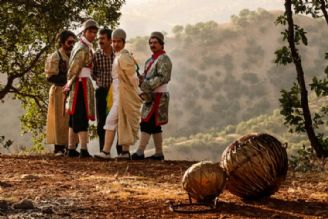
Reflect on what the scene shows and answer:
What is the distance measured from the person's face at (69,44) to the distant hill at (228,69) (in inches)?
3333

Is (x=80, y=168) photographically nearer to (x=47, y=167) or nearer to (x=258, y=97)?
(x=47, y=167)

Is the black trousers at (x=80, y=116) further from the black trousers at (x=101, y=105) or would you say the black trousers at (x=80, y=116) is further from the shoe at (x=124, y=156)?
the shoe at (x=124, y=156)

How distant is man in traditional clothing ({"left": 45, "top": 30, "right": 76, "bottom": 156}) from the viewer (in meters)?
10.7

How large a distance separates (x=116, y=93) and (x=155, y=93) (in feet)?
2.00

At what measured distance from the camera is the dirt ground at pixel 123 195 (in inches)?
190

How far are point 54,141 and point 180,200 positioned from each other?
5.94m

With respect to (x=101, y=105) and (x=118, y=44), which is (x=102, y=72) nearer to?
(x=101, y=105)

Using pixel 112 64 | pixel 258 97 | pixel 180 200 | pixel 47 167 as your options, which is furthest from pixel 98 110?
pixel 258 97

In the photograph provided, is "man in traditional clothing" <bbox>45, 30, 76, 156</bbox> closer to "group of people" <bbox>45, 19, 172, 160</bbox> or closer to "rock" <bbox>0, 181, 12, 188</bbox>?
"group of people" <bbox>45, 19, 172, 160</bbox>

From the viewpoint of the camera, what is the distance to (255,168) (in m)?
5.40

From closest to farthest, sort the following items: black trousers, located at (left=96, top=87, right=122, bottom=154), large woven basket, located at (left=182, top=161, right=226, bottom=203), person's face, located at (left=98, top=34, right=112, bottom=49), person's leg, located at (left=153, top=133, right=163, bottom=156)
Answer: large woven basket, located at (left=182, top=161, right=226, bottom=203)
person's leg, located at (left=153, top=133, right=163, bottom=156)
person's face, located at (left=98, top=34, right=112, bottom=49)
black trousers, located at (left=96, top=87, right=122, bottom=154)

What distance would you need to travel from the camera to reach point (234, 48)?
372ft

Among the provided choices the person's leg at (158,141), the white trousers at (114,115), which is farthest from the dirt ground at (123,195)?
the person's leg at (158,141)

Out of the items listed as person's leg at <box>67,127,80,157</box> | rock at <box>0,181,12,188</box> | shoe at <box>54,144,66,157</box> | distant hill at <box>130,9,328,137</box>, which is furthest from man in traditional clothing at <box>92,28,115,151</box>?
distant hill at <box>130,9,328,137</box>
